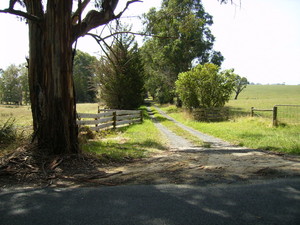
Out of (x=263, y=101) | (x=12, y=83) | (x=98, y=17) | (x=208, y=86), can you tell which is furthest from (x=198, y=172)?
(x=12, y=83)

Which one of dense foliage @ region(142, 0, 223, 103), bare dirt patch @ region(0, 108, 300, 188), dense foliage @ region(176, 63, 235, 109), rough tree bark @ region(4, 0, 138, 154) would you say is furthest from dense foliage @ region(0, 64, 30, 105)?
bare dirt patch @ region(0, 108, 300, 188)

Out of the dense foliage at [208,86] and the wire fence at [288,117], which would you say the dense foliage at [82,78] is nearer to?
the dense foliage at [208,86]

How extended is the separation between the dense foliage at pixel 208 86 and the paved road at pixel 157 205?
1860 cm

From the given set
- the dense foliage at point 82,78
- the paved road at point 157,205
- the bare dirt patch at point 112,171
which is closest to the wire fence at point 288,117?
the bare dirt patch at point 112,171

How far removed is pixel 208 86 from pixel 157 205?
1995cm

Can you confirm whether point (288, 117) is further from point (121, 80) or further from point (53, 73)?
point (53, 73)

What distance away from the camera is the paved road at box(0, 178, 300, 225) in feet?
9.29

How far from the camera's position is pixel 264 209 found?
3059 mm

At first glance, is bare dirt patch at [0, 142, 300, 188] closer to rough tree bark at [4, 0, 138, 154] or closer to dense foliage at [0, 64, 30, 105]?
rough tree bark at [4, 0, 138, 154]

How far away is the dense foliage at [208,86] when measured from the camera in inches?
862

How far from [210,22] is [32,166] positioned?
115 feet

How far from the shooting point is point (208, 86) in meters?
22.0

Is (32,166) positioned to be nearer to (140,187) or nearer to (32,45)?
(140,187)

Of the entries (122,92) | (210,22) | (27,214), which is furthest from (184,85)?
(27,214)
